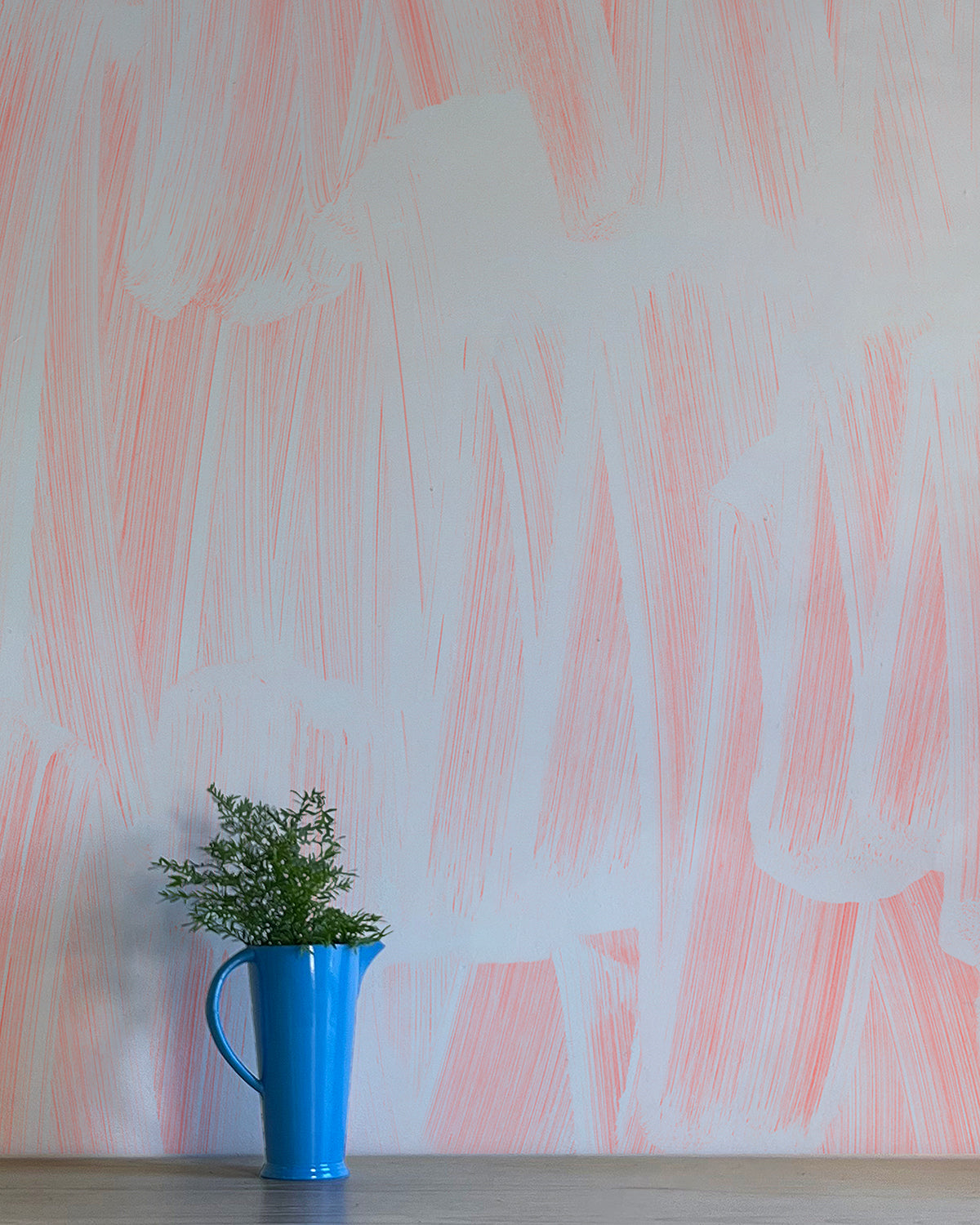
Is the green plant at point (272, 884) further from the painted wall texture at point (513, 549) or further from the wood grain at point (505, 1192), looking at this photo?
the wood grain at point (505, 1192)

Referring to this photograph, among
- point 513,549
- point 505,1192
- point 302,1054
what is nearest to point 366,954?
point 302,1054

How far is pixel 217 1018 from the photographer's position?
914 mm

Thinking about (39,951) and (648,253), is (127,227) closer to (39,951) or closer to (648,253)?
(648,253)

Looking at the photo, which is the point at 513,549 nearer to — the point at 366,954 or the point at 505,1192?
the point at 366,954

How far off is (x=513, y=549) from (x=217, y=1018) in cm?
43

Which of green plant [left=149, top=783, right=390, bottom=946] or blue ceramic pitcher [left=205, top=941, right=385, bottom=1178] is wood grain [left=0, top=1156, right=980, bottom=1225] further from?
green plant [left=149, top=783, right=390, bottom=946]

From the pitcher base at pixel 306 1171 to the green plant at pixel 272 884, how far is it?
0.15 m

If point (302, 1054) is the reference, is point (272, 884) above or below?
above

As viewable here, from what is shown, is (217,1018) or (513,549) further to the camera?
(513,549)

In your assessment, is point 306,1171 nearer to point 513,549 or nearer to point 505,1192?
point 505,1192

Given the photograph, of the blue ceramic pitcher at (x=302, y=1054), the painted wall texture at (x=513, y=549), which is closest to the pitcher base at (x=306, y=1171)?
the blue ceramic pitcher at (x=302, y=1054)

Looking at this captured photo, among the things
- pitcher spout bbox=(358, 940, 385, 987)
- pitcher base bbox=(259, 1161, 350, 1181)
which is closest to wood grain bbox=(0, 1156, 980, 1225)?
pitcher base bbox=(259, 1161, 350, 1181)

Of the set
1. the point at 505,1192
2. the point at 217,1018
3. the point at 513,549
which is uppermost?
the point at 513,549

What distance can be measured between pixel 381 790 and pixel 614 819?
19 cm
